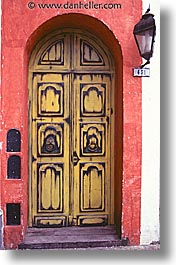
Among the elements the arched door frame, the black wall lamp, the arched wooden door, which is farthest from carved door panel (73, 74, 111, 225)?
the black wall lamp

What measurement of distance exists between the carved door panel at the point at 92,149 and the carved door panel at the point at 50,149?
0.15 metres

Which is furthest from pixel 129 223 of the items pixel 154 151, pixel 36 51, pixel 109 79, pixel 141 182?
pixel 36 51

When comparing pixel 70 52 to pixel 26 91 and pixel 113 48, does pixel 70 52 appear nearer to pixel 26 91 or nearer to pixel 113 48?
pixel 113 48

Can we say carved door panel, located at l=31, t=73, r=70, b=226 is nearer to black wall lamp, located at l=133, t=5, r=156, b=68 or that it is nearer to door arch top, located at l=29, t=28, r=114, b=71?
door arch top, located at l=29, t=28, r=114, b=71

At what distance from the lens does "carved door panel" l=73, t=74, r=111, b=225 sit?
6.21 metres

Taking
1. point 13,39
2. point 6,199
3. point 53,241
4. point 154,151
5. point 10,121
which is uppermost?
point 13,39

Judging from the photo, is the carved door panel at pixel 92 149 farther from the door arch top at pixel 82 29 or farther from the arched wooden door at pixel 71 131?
the door arch top at pixel 82 29

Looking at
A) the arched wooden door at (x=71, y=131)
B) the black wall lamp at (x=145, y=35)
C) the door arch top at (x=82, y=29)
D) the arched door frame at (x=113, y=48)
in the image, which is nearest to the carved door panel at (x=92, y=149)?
the arched wooden door at (x=71, y=131)

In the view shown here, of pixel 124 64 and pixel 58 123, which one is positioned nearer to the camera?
Result: pixel 124 64

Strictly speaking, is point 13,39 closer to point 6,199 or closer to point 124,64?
point 124,64

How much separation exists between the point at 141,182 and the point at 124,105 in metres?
0.98

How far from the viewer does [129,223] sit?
19.3 feet

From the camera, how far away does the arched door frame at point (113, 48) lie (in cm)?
586

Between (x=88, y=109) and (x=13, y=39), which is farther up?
(x=13, y=39)
